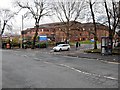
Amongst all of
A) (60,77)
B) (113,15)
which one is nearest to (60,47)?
(113,15)

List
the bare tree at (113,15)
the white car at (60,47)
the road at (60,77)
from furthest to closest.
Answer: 1. the white car at (60,47)
2. the bare tree at (113,15)
3. the road at (60,77)

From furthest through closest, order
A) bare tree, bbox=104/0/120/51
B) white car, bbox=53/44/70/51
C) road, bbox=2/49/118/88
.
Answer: white car, bbox=53/44/70/51
bare tree, bbox=104/0/120/51
road, bbox=2/49/118/88

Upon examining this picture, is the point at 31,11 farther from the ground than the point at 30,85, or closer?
farther from the ground

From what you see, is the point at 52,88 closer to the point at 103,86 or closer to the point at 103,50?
the point at 103,86

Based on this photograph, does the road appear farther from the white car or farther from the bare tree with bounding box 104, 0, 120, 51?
the white car

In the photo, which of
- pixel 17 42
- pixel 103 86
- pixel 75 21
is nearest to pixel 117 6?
pixel 75 21

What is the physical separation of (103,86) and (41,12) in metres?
53.3

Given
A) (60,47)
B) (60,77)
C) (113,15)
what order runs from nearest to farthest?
(60,77)
(113,15)
(60,47)

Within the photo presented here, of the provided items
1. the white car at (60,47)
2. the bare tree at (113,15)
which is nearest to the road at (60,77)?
the bare tree at (113,15)

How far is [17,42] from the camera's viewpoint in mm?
71938

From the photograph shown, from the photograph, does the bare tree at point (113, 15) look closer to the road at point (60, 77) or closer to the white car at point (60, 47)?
the white car at point (60, 47)

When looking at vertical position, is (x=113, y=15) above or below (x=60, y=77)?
above

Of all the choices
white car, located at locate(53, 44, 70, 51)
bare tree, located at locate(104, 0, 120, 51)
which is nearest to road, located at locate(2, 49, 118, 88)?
bare tree, located at locate(104, 0, 120, 51)

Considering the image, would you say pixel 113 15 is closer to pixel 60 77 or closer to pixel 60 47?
pixel 60 47
